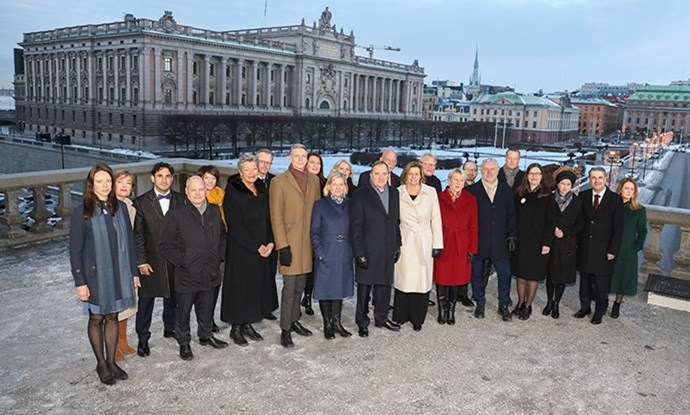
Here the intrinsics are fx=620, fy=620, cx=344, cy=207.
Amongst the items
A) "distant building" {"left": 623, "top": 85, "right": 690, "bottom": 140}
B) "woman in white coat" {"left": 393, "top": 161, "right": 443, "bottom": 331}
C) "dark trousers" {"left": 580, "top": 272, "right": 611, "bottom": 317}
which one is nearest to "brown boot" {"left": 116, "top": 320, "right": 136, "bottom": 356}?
"woman in white coat" {"left": 393, "top": 161, "right": 443, "bottom": 331}

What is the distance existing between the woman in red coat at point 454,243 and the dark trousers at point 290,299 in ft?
5.46

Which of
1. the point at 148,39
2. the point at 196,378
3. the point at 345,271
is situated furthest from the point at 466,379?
the point at 148,39

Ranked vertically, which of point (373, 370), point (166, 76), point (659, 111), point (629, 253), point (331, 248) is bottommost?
point (373, 370)

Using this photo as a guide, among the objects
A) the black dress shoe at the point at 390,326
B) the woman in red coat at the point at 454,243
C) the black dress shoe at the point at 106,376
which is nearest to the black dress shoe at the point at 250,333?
the black dress shoe at the point at 390,326

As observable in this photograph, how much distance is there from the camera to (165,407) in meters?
5.02

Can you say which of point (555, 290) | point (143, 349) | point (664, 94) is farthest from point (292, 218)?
point (664, 94)

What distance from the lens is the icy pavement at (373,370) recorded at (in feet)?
17.0

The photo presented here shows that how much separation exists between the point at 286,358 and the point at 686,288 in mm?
5580

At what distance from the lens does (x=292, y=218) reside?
6.58m

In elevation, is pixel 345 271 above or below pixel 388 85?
below

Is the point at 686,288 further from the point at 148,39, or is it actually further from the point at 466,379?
the point at 148,39

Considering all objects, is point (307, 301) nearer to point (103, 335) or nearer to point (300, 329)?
point (300, 329)

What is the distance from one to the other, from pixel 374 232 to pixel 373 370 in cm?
158

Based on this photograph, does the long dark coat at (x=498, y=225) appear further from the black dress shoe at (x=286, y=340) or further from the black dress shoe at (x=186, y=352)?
the black dress shoe at (x=186, y=352)
